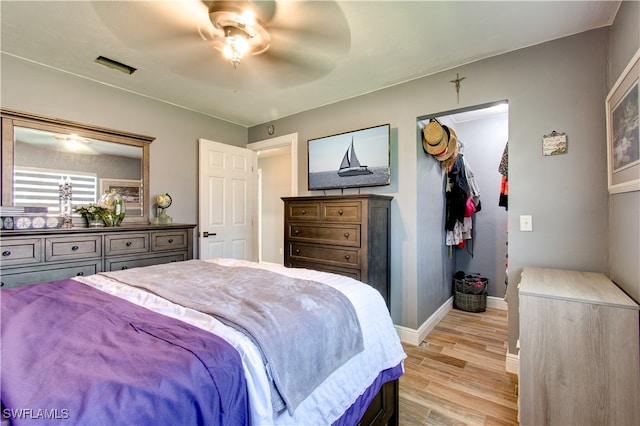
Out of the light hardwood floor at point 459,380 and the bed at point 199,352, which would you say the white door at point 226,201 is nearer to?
the bed at point 199,352

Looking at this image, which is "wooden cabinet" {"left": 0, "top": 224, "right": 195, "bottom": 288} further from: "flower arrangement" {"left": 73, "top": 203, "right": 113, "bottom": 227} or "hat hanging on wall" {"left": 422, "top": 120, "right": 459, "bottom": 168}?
"hat hanging on wall" {"left": 422, "top": 120, "right": 459, "bottom": 168}

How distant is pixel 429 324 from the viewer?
3.00m

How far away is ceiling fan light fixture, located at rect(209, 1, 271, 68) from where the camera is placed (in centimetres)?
155

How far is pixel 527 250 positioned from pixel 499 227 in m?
1.66

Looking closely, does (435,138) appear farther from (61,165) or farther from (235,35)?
(61,165)

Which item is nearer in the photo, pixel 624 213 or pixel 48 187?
pixel 624 213

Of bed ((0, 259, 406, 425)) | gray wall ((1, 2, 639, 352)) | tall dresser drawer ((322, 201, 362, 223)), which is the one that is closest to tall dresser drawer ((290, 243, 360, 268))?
tall dresser drawer ((322, 201, 362, 223))

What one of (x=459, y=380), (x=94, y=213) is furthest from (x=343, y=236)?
(x=94, y=213)

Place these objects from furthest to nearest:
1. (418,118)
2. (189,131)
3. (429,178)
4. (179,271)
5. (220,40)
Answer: (189,131) → (429,178) → (418,118) → (220,40) → (179,271)

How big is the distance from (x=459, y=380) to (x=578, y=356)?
3.15 ft

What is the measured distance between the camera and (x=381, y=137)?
9.45 feet

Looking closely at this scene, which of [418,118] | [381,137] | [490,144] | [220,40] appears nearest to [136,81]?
[220,40]

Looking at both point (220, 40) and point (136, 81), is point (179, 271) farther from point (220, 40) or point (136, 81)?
point (136, 81)

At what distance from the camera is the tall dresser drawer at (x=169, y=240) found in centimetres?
287
